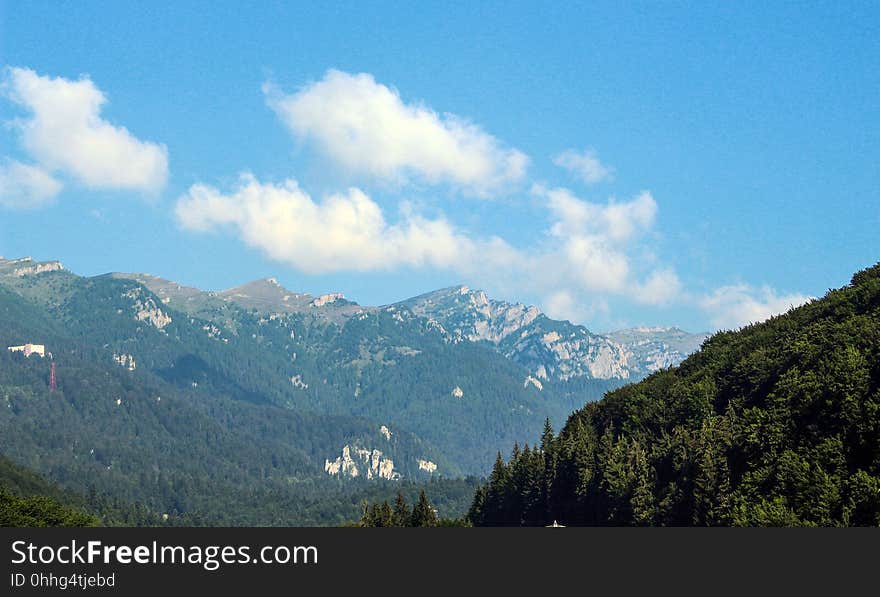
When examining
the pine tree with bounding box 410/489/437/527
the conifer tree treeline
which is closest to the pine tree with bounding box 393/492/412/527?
the conifer tree treeline

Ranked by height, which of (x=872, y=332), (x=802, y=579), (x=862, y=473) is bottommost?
(x=802, y=579)

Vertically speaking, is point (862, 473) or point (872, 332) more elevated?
point (872, 332)

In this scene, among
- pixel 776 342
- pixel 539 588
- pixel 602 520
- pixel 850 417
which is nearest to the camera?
pixel 539 588

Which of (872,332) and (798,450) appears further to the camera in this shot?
(872,332)

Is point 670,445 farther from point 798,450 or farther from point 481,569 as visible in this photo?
point 481,569

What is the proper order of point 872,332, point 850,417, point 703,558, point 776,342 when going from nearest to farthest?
point 703,558
point 850,417
point 872,332
point 776,342

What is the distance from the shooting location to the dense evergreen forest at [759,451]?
424ft

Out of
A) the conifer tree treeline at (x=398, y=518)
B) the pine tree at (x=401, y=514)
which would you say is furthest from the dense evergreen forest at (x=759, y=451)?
the conifer tree treeline at (x=398, y=518)

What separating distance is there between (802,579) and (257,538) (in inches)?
1487

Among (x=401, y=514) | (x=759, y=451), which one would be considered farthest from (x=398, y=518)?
(x=759, y=451)

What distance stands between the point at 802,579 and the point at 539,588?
18.3 meters

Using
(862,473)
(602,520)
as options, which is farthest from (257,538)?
(602,520)

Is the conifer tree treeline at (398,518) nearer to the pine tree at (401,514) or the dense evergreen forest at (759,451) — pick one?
the pine tree at (401,514)

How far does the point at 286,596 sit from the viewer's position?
72562mm
